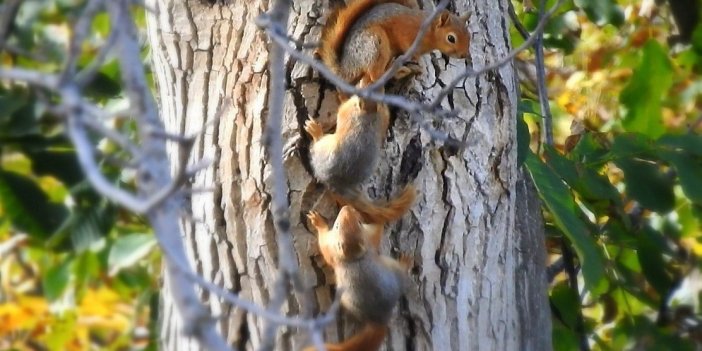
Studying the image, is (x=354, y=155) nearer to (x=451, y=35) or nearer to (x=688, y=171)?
(x=451, y=35)

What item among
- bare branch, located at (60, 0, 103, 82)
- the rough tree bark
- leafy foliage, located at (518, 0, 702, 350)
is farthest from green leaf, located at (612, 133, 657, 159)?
bare branch, located at (60, 0, 103, 82)

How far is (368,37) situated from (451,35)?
0.50 feet

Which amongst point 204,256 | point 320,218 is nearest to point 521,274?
point 320,218

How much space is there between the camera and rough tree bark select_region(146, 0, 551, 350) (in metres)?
1.58

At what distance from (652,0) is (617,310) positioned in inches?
40.6

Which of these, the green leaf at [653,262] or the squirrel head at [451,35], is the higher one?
the squirrel head at [451,35]

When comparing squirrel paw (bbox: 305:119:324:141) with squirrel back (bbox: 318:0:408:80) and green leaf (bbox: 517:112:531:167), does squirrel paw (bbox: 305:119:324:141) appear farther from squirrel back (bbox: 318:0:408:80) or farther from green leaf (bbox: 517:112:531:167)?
green leaf (bbox: 517:112:531:167)

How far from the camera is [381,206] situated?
5.23 ft

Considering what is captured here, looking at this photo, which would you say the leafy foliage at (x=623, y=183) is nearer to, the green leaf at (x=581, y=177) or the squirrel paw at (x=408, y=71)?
the green leaf at (x=581, y=177)

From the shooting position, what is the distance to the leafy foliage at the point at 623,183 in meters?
2.10

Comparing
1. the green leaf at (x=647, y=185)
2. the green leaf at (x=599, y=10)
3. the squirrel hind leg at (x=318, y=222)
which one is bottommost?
the squirrel hind leg at (x=318, y=222)

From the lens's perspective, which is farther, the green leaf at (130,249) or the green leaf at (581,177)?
the green leaf at (130,249)

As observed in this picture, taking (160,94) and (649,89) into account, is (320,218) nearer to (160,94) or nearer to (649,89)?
(160,94)

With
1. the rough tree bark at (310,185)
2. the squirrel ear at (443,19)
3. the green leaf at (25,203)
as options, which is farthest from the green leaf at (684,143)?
the green leaf at (25,203)
